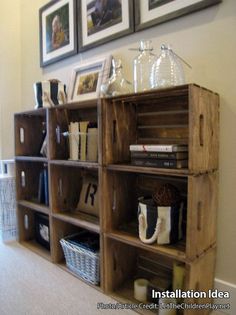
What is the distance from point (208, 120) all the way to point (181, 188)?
473mm

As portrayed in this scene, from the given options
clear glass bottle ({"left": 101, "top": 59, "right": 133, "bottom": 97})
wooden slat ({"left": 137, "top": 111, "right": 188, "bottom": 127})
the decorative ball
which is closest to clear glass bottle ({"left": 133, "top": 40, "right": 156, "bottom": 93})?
clear glass bottle ({"left": 101, "top": 59, "right": 133, "bottom": 97})

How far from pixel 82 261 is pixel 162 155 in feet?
2.97

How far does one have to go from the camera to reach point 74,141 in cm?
184

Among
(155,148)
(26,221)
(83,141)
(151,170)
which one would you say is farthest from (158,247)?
(26,221)

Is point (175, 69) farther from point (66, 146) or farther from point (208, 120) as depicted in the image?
point (66, 146)

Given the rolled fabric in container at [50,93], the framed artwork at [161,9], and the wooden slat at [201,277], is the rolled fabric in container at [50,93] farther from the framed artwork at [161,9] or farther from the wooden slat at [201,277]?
the wooden slat at [201,277]

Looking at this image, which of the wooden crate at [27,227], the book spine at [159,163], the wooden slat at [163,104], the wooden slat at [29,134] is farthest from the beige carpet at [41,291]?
the wooden slat at [163,104]

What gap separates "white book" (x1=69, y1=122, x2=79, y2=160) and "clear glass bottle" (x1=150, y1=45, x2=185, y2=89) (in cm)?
61

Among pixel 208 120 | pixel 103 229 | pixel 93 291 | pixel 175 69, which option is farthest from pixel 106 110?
pixel 93 291

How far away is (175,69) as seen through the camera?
1.52 meters

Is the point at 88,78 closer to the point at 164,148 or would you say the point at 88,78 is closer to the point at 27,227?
the point at 164,148

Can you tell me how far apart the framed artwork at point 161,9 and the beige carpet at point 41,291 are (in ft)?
5.42

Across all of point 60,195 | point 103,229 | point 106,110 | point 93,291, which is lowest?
point 93,291

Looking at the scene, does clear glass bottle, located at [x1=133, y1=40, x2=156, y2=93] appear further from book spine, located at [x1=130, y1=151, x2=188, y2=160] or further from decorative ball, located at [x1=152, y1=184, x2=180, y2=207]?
decorative ball, located at [x1=152, y1=184, x2=180, y2=207]
